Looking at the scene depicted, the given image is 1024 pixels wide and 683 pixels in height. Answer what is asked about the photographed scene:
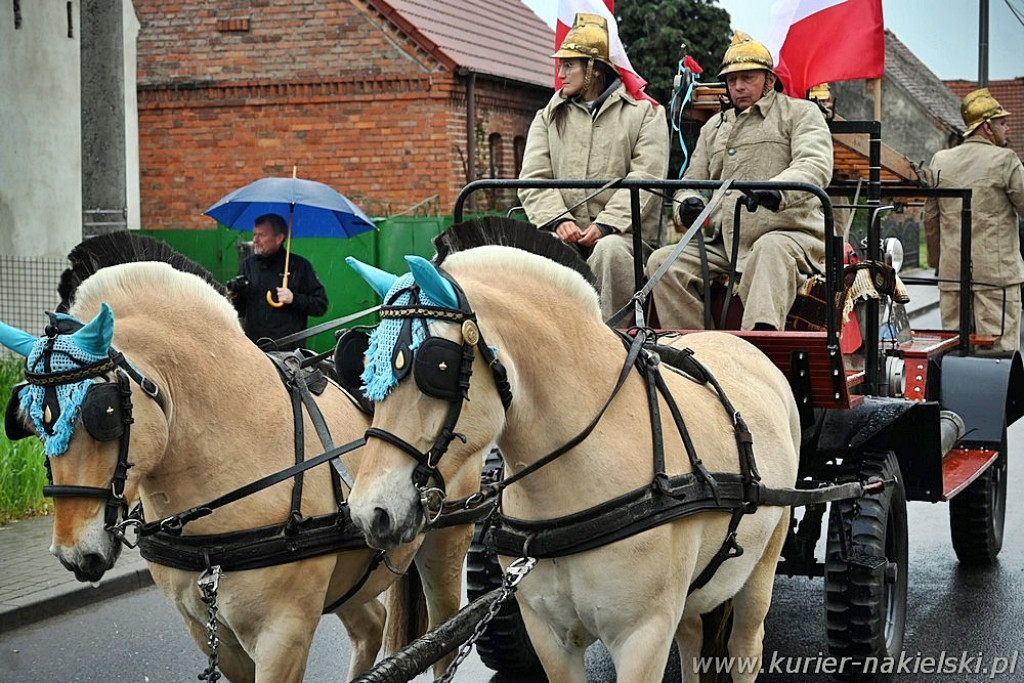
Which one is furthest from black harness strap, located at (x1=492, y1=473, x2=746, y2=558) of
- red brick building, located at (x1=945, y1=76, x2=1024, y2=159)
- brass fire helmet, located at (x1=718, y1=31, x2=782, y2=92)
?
red brick building, located at (x1=945, y1=76, x2=1024, y2=159)

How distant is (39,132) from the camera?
16.0 m

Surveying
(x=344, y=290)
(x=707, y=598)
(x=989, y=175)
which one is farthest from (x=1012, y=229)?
(x=344, y=290)

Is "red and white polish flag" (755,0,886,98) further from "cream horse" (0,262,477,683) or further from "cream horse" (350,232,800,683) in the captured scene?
"cream horse" (0,262,477,683)

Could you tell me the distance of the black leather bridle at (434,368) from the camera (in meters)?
3.12

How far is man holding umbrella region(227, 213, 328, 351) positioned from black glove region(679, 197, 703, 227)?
115 inches

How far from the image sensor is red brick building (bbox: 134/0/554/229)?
21.0 meters

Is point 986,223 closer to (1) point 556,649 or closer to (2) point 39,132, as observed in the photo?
(1) point 556,649

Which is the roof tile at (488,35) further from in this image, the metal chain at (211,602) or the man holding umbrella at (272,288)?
the metal chain at (211,602)

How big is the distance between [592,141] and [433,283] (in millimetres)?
2963

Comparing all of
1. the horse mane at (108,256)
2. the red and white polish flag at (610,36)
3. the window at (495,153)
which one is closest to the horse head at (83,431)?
the horse mane at (108,256)

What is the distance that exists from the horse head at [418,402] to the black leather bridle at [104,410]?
77cm

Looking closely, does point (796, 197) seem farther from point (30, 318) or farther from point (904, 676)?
point (30, 318)

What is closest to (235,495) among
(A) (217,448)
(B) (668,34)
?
(A) (217,448)

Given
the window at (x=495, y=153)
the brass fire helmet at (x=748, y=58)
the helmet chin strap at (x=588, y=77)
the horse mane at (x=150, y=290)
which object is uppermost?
the window at (x=495, y=153)
